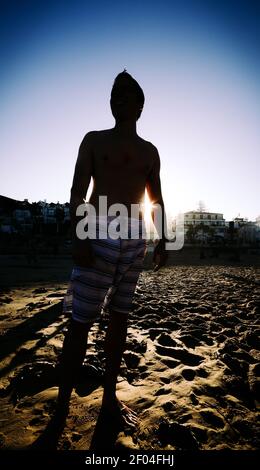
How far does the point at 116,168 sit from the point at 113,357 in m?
1.27

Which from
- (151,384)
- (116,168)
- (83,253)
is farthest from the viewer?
(151,384)

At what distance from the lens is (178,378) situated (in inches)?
86.2

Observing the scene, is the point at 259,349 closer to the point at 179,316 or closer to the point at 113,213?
the point at 179,316

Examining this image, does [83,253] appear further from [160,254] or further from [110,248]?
[160,254]

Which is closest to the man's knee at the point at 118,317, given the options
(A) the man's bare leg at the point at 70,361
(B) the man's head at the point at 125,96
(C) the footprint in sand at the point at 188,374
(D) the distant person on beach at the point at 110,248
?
(D) the distant person on beach at the point at 110,248

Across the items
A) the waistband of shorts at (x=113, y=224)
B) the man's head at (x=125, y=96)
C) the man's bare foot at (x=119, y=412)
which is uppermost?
the man's head at (x=125, y=96)

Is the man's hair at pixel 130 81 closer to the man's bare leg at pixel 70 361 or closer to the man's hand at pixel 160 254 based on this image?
the man's hand at pixel 160 254

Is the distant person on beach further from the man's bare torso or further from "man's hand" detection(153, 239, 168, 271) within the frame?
"man's hand" detection(153, 239, 168, 271)

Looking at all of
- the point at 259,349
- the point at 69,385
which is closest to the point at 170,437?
the point at 69,385

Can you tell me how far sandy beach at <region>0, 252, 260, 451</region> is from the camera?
1494 mm

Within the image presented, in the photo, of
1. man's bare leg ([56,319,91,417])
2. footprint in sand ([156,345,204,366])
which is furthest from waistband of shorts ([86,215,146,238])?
footprint in sand ([156,345,204,366])

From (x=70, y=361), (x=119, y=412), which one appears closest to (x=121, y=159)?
(x=70, y=361)

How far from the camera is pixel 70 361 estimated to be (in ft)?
5.05

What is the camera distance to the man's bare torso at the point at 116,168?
170 centimetres
